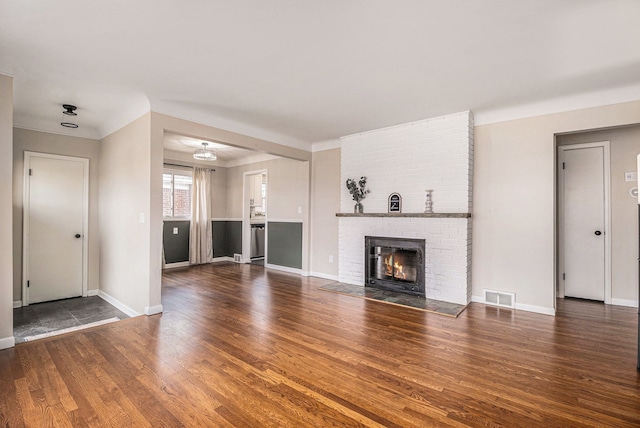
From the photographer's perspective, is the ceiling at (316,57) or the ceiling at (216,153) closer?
the ceiling at (316,57)

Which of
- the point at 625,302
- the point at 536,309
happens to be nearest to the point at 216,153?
the point at 536,309

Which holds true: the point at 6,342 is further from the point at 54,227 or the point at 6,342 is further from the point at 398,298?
the point at 398,298

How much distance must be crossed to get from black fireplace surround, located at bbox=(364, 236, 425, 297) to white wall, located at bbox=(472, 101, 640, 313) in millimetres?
744

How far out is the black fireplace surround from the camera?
4.49 m

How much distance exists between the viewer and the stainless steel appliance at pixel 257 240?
7.75 metres

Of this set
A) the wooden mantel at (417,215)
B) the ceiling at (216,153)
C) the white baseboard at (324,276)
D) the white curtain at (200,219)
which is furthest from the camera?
the white curtain at (200,219)

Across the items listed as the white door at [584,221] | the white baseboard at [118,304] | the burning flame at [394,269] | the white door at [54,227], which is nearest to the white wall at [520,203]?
the burning flame at [394,269]

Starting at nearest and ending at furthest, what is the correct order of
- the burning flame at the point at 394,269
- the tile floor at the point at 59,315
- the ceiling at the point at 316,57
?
the ceiling at the point at 316,57 < the tile floor at the point at 59,315 < the burning flame at the point at 394,269

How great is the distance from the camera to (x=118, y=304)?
14.0ft

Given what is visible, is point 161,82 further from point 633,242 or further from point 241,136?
point 633,242

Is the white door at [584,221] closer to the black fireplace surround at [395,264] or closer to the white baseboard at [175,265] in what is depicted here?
the black fireplace surround at [395,264]

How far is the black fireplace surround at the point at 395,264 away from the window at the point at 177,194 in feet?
15.0

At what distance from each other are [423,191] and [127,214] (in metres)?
4.11

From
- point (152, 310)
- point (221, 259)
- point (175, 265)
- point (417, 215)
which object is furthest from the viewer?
point (221, 259)
